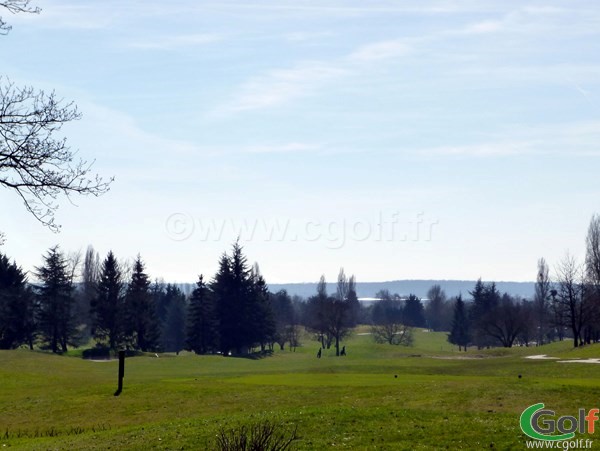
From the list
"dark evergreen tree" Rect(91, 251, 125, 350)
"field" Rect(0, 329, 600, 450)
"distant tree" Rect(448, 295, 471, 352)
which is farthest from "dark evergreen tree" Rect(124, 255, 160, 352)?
"distant tree" Rect(448, 295, 471, 352)

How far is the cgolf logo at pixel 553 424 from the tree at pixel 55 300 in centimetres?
8448

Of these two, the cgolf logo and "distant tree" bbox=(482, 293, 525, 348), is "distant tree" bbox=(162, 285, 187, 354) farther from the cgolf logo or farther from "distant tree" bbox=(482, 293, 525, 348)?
the cgolf logo

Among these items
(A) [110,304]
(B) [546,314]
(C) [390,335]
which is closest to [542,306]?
(B) [546,314]

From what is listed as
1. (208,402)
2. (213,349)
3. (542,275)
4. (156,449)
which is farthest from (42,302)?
(542,275)

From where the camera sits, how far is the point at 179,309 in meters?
144

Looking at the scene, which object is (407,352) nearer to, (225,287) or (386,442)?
(225,287)

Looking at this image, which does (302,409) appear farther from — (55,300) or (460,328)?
(460,328)

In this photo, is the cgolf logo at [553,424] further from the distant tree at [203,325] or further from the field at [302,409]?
the distant tree at [203,325]

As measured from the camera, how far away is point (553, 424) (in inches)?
819

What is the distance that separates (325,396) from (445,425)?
971 cm

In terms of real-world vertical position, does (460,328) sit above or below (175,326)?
above

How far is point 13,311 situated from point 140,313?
51.4 ft

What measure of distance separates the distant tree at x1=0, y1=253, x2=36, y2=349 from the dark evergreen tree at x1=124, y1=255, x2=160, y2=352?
1216 cm

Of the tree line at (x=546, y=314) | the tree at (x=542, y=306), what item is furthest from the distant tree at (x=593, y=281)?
the tree at (x=542, y=306)
